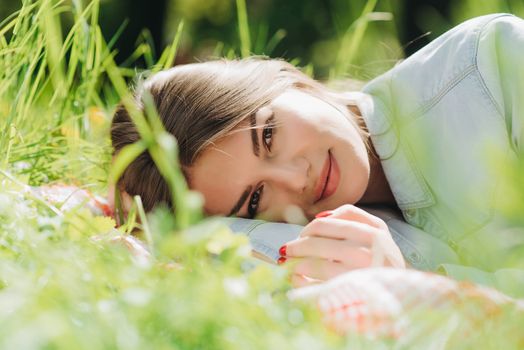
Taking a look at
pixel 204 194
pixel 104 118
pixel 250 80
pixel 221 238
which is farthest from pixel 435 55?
pixel 221 238

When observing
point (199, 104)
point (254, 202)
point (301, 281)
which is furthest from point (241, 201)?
point (301, 281)

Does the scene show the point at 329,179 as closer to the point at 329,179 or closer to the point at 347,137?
the point at 329,179

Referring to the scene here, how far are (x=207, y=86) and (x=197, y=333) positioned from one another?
1.15m

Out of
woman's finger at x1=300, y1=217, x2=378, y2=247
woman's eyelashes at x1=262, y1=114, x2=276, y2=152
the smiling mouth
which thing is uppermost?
woman's finger at x1=300, y1=217, x2=378, y2=247

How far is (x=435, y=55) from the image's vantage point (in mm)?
1913

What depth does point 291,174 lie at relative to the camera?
1.68 metres

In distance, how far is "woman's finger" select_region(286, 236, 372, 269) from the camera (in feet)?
4.12

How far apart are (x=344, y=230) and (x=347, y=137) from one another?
48 centimetres

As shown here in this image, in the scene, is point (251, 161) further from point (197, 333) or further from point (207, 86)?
point (197, 333)

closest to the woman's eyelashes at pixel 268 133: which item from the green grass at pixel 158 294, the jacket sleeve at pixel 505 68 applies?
the jacket sleeve at pixel 505 68

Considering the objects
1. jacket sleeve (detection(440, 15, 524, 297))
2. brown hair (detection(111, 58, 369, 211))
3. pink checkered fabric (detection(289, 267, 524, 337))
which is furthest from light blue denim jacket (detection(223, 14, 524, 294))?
pink checkered fabric (detection(289, 267, 524, 337))

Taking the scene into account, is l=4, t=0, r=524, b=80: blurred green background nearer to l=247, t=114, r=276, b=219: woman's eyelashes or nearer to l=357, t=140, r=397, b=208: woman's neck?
l=357, t=140, r=397, b=208: woman's neck

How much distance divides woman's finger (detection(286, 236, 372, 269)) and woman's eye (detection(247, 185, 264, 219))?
16.8 inches

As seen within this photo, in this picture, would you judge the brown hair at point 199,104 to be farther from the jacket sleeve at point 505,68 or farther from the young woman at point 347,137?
the jacket sleeve at point 505,68
